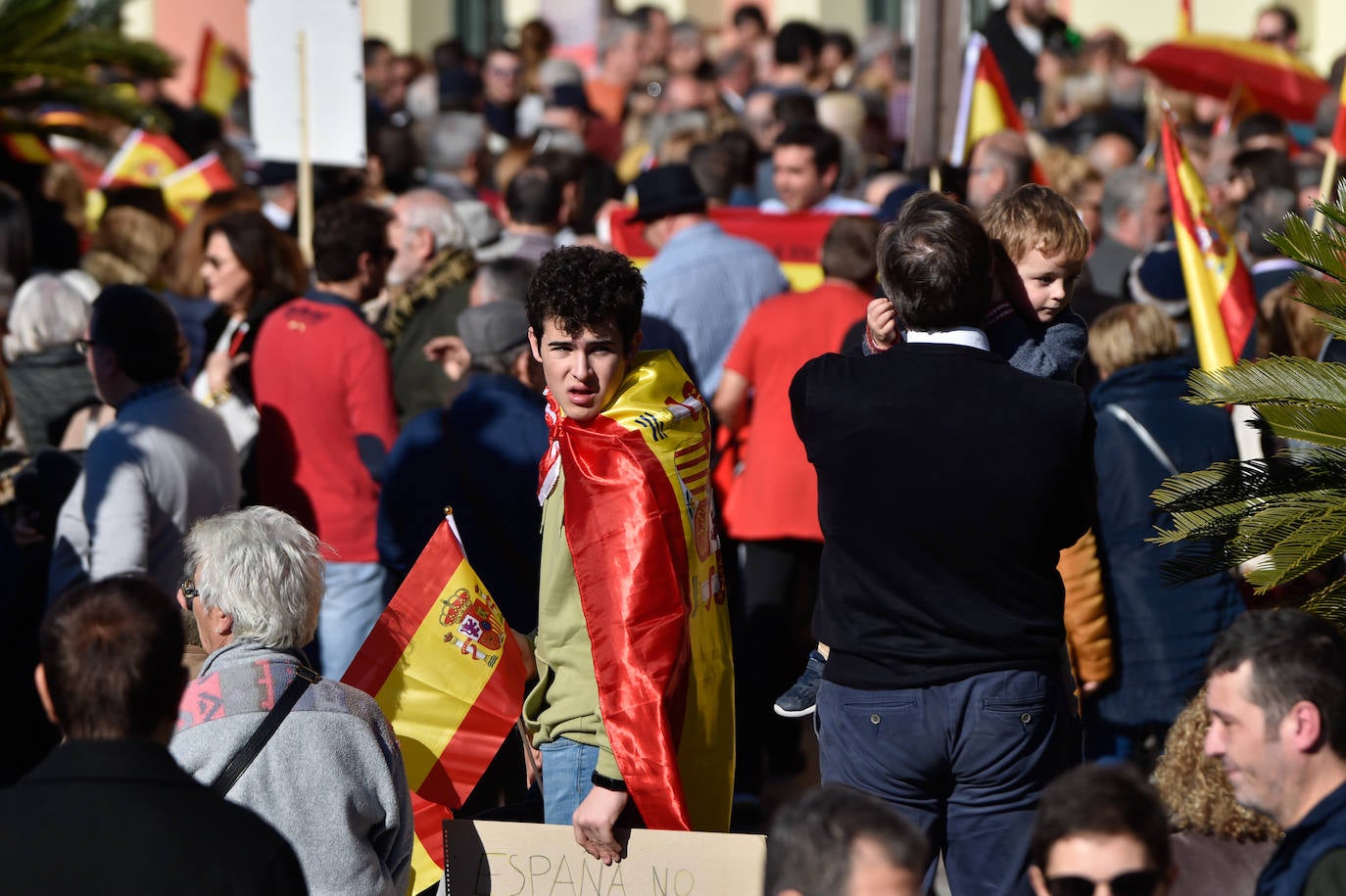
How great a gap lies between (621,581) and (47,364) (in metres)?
3.74

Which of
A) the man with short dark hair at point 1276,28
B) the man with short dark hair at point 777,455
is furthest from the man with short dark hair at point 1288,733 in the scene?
the man with short dark hair at point 1276,28

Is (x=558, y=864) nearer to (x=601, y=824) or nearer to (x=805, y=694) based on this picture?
(x=601, y=824)

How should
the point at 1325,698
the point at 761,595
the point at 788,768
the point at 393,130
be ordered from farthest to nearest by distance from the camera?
the point at 393,130
the point at 788,768
the point at 761,595
the point at 1325,698

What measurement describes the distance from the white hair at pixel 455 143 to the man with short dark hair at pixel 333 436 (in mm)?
3735

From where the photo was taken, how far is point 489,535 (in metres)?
4.93

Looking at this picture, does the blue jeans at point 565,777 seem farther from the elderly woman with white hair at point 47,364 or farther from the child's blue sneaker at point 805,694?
the elderly woman with white hair at point 47,364

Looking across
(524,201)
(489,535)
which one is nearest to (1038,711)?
(489,535)

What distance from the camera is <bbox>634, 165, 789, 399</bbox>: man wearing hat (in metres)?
6.68

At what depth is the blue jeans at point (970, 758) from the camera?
11.6ft

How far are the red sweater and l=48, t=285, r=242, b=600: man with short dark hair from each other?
629 mm

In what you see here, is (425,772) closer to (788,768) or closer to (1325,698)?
(1325,698)

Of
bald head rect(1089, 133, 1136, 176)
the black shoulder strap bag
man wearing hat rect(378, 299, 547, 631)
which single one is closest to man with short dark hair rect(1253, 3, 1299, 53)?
bald head rect(1089, 133, 1136, 176)

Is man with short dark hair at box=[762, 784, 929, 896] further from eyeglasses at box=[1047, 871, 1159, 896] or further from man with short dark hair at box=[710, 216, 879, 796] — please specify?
man with short dark hair at box=[710, 216, 879, 796]

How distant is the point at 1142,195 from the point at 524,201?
2712mm
